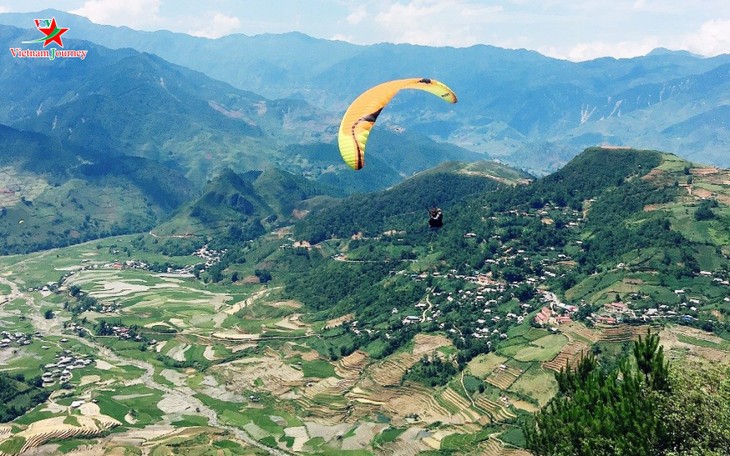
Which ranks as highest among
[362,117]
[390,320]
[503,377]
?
[362,117]

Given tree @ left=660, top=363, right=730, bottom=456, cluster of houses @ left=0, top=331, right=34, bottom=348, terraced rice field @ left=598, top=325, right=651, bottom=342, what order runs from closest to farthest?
tree @ left=660, top=363, right=730, bottom=456 < terraced rice field @ left=598, top=325, right=651, bottom=342 < cluster of houses @ left=0, top=331, right=34, bottom=348

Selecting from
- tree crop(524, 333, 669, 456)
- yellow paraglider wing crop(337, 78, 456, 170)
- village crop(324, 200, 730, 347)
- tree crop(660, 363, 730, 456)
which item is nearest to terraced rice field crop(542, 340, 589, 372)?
village crop(324, 200, 730, 347)

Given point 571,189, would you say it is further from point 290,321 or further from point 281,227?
point 281,227

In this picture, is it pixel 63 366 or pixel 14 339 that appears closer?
pixel 63 366

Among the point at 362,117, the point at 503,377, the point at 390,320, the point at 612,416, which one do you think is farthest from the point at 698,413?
the point at 390,320

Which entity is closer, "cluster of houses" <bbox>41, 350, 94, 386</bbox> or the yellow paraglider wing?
the yellow paraglider wing

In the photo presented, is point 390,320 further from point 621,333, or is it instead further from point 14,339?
point 14,339

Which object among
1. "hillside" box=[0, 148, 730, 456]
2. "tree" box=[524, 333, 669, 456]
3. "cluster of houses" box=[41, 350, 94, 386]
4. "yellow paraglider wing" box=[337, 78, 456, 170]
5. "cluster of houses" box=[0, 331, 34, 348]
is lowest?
"cluster of houses" box=[0, 331, 34, 348]

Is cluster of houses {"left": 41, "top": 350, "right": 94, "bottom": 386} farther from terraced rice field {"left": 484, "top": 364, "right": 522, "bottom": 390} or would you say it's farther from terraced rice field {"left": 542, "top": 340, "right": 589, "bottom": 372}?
terraced rice field {"left": 542, "top": 340, "right": 589, "bottom": 372}
